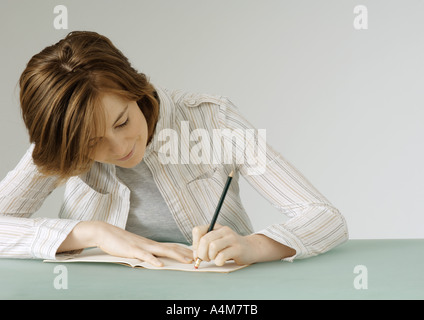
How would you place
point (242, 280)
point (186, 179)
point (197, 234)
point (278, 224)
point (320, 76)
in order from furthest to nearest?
point (320, 76)
point (186, 179)
point (278, 224)
point (197, 234)
point (242, 280)

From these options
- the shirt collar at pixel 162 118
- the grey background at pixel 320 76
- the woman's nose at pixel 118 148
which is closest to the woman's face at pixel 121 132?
the woman's nose at pixel 118 148

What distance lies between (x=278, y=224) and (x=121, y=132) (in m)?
0.36

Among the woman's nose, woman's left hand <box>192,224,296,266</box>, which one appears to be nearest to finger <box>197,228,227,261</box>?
woman's left hand <box>192,224,296,266</box>

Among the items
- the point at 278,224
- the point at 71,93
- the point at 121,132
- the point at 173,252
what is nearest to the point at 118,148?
the point at 121,132

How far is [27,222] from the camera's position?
1.26 meters

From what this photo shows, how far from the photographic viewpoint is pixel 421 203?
3.11 m

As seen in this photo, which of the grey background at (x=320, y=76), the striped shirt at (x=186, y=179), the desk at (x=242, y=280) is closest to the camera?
the desk at (x=242, y=280)

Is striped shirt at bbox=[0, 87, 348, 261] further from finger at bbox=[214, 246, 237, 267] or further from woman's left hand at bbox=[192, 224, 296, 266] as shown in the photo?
finger at bbox=[214, 246, 237, 267]

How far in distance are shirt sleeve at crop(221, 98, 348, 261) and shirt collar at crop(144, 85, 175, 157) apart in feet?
0.42

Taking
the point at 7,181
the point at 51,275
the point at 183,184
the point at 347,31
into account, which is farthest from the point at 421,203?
the point at 51,275

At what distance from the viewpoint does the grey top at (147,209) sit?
146cm

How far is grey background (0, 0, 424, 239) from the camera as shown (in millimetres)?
3061

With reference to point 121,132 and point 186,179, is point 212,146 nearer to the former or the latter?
point 186,179

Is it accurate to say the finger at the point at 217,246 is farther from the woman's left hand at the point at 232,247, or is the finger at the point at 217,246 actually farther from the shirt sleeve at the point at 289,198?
the shirt sleeve at the point at 289,198
